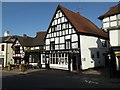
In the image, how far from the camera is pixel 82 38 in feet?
102

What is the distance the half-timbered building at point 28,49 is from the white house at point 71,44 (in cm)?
341

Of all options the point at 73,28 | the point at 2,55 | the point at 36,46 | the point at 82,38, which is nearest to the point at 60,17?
the point at 73,28

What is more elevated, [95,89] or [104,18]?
[104,18]

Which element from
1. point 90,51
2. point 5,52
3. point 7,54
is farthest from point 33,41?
point 90,51

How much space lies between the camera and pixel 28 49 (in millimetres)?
42312

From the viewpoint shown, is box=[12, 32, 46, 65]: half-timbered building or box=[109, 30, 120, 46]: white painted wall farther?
box=[12, 32, 46, 65]: half-timbered building

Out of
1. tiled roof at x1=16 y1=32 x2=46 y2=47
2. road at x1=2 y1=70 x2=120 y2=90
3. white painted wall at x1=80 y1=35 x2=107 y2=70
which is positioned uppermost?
tiled roof at x1=16 y1=32 x2=46 y2=47

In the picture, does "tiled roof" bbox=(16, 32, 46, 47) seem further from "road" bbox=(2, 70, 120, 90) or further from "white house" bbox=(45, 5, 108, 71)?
"road" bbox=(2, 70, 120, 90)

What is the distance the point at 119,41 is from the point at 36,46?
21258 millimetres

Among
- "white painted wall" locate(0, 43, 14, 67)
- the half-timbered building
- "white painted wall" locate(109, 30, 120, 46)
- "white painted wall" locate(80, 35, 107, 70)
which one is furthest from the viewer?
"white painted wall" locate(0, 43, 14, 67)

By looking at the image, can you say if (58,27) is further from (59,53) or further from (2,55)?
(2,55)

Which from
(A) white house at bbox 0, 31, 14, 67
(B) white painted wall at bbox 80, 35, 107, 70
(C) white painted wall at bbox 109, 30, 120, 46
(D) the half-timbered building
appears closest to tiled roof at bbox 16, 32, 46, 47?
(D) the half-timbered building

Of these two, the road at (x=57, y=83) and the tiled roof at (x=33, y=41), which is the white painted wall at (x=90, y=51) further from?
the tiled roof at (x=33, y=41)

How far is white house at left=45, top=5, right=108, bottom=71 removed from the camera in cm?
3091
